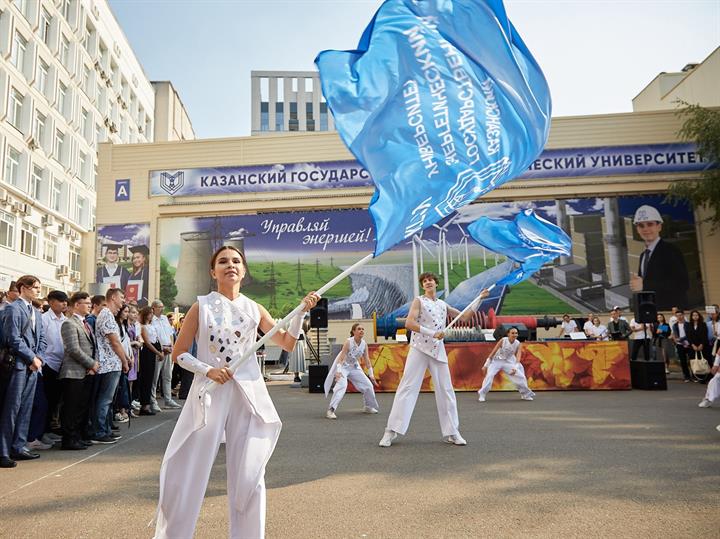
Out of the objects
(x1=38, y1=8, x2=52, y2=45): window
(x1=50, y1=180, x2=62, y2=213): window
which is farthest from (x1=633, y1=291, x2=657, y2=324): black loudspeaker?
(x1=38, y1=8, x2=52, y2=45): window

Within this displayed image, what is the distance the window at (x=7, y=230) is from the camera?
22.7 meters

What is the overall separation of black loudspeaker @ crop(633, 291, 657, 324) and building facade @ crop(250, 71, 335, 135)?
53.6 meters

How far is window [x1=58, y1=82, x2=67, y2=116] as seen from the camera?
2884 centimetres

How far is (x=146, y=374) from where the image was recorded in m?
9.90

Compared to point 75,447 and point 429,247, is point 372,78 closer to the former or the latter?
point 75,447

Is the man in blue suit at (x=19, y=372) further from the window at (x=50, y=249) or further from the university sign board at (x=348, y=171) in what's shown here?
the window at (x=50, y=249)

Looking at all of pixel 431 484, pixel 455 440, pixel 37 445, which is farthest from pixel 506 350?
pixel 37 445

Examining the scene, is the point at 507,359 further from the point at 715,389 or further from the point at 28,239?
the point at 28,239

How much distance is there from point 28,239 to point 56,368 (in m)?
22.3

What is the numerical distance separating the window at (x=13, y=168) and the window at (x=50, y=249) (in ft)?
12.8

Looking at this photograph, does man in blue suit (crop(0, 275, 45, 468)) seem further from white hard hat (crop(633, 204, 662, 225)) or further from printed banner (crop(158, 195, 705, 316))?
white hard hat (crop(633, 204, 662, 225))

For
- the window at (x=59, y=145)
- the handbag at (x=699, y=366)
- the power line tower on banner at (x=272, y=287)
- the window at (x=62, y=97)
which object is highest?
the window at (x=62, y=97)

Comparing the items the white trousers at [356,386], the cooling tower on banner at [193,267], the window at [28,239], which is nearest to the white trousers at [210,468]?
the white trousers at [356,386]

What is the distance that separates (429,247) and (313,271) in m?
5.60
